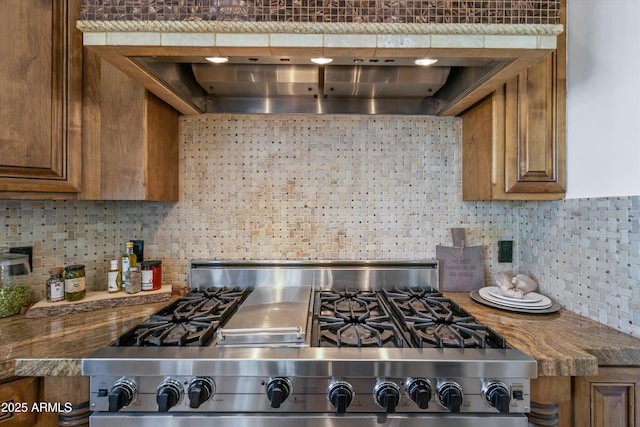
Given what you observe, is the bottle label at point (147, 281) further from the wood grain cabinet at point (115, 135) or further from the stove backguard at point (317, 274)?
the wood grain cabinet at point (115, 135)

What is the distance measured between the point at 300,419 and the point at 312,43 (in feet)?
3.63

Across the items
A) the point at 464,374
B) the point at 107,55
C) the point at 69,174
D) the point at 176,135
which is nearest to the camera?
the point at 464,374

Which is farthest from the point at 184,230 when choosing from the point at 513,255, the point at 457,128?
the point at 513,255

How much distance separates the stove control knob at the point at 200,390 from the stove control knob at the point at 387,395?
0.46 m

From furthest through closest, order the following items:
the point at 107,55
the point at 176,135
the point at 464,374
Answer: the point at 176,135
the point at 107,55
the point at 464,374

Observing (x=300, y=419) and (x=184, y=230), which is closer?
(x=300, y=419)

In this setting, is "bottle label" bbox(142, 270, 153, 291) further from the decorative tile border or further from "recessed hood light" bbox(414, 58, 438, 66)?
"recessed hood light" bbox(414, 58, 438, 66)

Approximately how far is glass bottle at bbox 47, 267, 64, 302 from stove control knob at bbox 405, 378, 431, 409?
1.37 meters

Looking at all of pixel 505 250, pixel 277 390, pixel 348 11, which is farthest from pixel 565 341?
pixel 348 11

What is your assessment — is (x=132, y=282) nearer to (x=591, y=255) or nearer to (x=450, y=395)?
(x=450, y=395)

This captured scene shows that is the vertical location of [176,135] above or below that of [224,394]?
above

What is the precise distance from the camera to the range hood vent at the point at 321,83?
1.06 m

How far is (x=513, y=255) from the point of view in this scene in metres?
1.53

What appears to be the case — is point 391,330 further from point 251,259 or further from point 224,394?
point 251,259
